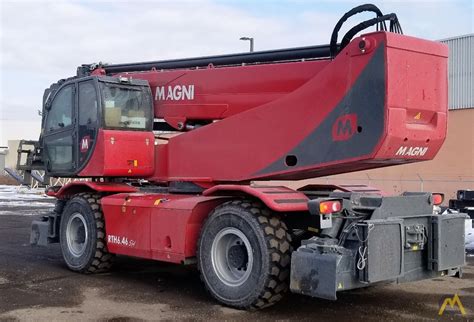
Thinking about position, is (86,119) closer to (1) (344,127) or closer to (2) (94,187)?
(2) (94,187)

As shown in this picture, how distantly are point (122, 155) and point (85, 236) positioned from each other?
4.93 ft

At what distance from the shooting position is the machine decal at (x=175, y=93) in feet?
32.3

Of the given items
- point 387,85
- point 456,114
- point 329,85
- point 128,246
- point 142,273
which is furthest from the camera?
point 456,114

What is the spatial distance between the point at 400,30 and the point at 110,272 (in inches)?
230

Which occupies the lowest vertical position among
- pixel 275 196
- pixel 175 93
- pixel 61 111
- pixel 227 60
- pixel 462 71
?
pixel 275 196

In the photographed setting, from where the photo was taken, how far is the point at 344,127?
741 cm

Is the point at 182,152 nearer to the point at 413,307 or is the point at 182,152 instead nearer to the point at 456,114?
the point at 413,307

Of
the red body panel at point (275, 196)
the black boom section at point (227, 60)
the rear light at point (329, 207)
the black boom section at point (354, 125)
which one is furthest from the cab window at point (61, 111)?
the rear light at point (329, 207)

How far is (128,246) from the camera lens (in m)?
9.35

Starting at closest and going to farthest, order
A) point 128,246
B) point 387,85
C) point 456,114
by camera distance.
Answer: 1. point 387,85
2. point 128,246
3. point 456,114

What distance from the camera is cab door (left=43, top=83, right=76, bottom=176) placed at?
10328mm

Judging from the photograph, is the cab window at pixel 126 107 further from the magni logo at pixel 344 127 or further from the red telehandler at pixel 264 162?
the magni logo at pixel 344 127

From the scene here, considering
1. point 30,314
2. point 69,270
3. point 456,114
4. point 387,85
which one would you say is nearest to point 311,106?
point 387,85

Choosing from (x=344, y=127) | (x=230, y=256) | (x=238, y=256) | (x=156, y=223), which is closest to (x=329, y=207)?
(x=344, y=127)
